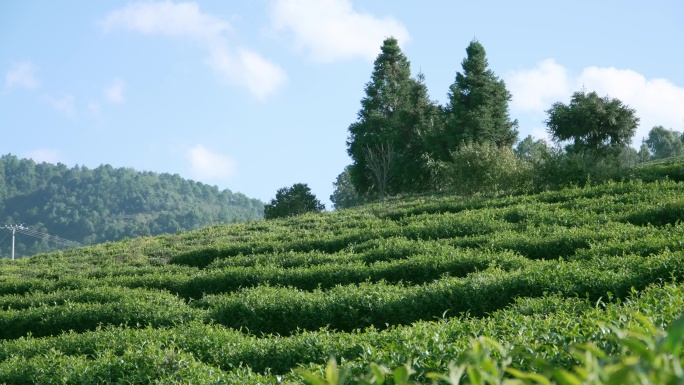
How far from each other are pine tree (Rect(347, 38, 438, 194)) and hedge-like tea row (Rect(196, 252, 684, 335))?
108 ft

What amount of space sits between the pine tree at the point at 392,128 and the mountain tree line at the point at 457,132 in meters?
0.07

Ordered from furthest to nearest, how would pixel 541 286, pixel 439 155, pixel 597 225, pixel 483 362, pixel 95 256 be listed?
1. pixel 439 155
2. pixel 95 256
3. pixel 597 225
4. pixel 541 286
5. pixel 483 362

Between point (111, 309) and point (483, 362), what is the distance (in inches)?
565

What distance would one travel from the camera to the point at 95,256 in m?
28.0

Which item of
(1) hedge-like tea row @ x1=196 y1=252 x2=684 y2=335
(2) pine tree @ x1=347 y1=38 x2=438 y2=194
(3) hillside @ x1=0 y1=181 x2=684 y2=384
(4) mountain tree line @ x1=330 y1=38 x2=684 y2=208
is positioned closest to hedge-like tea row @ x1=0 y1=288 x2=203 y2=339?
(3) hillside @ x1=0 y1=181 x2=684 y2=384

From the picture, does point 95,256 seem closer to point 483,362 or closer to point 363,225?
point 363,225

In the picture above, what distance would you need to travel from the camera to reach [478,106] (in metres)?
46.4

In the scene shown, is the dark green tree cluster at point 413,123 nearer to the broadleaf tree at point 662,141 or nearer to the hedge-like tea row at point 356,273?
the hedge-like tea row at point 356,273

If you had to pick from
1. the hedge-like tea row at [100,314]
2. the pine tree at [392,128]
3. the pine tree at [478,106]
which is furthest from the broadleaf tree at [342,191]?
the hedge-like tea row at [100,314]

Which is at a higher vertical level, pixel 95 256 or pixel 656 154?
pixel 656 154

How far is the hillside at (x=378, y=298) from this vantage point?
23.3 feet

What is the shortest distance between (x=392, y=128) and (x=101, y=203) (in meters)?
102

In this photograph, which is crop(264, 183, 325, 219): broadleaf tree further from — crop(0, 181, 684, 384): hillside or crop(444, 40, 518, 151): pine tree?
crop(0, 181, 684, 384): hillside

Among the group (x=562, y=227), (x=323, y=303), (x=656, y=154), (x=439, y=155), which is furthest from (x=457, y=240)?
(x=656, y=154)
